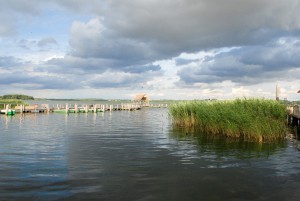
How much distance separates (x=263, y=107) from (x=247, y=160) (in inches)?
335

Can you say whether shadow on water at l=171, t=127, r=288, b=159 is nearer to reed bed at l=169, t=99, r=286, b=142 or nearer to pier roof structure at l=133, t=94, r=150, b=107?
reed bed at l=169, t=99, r=286, b=142

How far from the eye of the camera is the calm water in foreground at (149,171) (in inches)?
429

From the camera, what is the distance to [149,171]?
47.2 ft

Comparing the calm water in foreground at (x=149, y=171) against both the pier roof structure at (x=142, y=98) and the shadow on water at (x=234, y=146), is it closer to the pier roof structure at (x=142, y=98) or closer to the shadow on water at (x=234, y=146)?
the shadow on water at (x=234, y=146)

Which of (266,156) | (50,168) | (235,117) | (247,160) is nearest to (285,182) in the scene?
(247,160)

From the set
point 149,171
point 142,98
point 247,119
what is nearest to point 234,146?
point 247,119

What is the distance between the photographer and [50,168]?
14617 millimetres

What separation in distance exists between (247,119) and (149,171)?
40.2 ft

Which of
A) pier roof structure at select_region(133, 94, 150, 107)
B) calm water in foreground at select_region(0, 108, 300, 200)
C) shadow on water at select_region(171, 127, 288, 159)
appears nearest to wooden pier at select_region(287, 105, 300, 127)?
shadow on water at select_region(171, 127, 288, 159)

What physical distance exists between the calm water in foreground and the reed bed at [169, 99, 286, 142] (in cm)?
158

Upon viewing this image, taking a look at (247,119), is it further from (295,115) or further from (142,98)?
(142,98)

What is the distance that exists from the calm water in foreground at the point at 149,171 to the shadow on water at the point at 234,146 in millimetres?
62

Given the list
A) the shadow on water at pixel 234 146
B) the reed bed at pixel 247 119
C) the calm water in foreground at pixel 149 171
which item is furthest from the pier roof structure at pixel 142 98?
the calm water in foreground at pixel 149 171

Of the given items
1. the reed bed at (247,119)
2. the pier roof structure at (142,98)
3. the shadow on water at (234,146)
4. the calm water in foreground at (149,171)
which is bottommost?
the calm water in foreground at (149,171)
